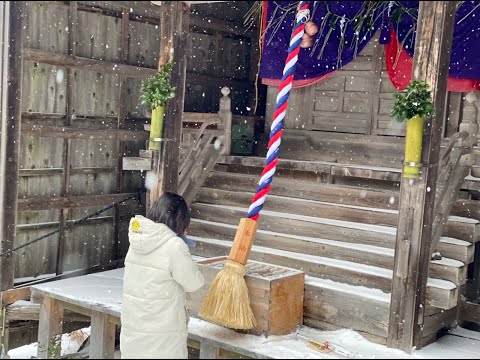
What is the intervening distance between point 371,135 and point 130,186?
394 cm

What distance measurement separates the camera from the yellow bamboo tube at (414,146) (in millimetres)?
6355

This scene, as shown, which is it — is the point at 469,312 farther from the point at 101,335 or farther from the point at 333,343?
the point at 101,335

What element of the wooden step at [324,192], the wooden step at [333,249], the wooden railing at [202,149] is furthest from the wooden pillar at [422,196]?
the wooden railing at [202,149]

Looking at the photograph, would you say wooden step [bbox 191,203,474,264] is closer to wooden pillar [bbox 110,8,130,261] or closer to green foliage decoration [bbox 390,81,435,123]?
wooden pillar [bbox 110,8,130,261]

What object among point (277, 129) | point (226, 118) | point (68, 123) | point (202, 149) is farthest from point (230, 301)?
point (226, 118)

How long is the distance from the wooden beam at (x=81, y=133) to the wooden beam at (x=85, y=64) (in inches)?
34.9

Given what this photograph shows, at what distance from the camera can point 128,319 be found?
5691 mm

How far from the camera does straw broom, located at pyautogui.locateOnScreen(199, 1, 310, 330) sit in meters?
6.63

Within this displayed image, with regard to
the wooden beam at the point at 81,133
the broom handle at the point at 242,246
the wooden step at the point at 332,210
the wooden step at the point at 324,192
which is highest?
the wooden beam at the point at 81,133

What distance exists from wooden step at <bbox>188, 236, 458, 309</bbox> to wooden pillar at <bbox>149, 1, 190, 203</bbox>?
149 centimetres

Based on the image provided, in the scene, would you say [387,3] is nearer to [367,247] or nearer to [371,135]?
[371,135]

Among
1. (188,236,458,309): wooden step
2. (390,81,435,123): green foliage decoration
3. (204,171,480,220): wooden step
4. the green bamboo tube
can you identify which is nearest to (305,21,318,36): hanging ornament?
(204,171,480,220): wooden step

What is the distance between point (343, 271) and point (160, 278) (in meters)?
2.88

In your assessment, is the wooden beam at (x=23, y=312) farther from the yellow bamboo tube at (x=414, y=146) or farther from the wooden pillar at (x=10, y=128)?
the yellow bamboo tube at (x=414, y=146)
